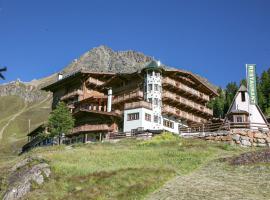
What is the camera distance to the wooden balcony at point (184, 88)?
3339 inches

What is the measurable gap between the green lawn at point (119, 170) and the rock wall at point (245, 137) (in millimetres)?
5271

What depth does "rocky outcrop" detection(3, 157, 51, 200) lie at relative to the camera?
1483 inches

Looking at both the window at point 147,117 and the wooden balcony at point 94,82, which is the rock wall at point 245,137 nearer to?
the window at point 147,117

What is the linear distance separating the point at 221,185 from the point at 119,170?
10.4m

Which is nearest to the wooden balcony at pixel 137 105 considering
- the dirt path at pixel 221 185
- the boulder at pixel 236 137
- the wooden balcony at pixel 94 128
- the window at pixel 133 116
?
the window at pixel 133 116

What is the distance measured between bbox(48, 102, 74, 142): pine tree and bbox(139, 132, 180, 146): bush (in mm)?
19430

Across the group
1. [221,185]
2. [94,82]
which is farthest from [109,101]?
[221,185]

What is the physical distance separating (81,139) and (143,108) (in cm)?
1270

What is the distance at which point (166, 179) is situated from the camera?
120ft

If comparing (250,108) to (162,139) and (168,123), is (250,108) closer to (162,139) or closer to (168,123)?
(168,123)

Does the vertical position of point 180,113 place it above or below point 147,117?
above

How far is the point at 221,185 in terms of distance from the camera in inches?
1273

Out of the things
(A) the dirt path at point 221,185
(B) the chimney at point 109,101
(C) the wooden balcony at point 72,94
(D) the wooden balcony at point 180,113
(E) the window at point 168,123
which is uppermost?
(C) the wooden balcony at point 72,94

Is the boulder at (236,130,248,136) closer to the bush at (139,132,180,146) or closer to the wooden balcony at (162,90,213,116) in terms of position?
the bush at (139,132,180,146)
